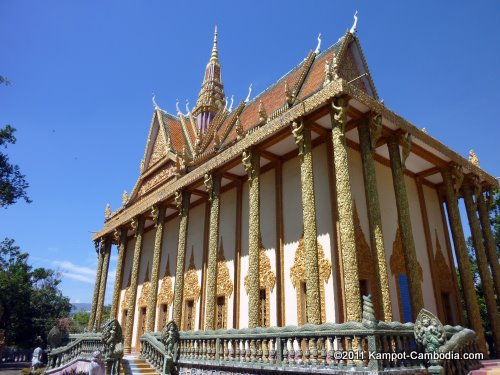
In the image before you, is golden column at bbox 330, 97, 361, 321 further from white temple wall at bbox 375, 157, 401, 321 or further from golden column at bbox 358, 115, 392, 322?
white temple wall at bbox 375, 157, 401, 321

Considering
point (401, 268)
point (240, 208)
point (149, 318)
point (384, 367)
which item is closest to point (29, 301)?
point (149, 318)

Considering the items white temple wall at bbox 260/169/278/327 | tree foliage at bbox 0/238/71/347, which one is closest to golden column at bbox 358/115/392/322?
white temple wall at bbox 260/169/278/327

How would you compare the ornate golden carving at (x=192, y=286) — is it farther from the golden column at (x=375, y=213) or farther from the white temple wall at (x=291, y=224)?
the golden column at (x=375, y=213)

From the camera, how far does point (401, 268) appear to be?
9836mm

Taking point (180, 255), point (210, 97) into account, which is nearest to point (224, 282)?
point (180, 255)

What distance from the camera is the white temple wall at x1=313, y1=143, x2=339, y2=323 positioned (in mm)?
8477

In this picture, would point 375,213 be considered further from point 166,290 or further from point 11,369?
point 11,369

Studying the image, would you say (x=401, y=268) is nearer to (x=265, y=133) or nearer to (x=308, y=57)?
(x=265, y=133)

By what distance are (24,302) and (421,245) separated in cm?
2643

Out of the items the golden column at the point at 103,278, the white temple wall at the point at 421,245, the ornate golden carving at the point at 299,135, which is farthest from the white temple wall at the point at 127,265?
the white temple wall at the point at 421,245

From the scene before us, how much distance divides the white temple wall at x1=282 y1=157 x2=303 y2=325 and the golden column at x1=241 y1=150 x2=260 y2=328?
0.98m

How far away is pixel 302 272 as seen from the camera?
9.32 meters

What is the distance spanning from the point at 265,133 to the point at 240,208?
315cm

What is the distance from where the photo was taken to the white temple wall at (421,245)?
10532mm
